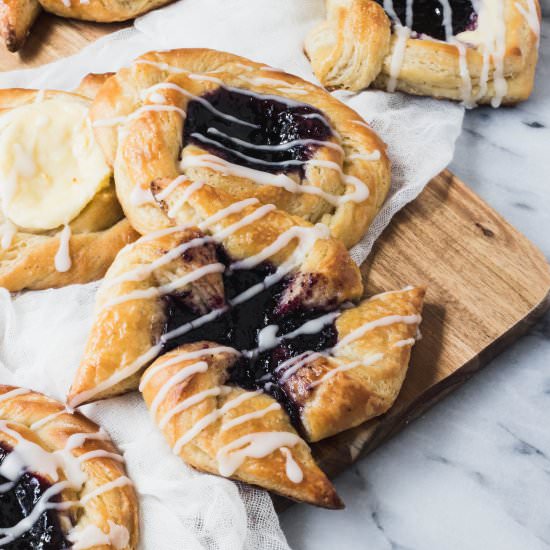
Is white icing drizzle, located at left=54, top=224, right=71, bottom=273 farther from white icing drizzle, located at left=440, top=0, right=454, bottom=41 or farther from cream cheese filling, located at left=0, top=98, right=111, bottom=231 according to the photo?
white icing drizzle, located at left=440, top=0, right=454, bottom=41

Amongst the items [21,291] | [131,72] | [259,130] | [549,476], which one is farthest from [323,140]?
[549,476]

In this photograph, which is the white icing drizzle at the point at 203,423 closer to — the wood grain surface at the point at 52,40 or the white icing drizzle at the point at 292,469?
the white icing drizzle at the point at 292,469

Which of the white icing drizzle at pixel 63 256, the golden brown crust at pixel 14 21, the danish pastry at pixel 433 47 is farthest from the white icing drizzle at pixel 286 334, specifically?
the golden brown crust at pixel 14 21

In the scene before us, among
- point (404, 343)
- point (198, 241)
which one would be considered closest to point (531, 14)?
point (404, 343)

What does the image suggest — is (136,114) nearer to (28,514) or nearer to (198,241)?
(198,241)

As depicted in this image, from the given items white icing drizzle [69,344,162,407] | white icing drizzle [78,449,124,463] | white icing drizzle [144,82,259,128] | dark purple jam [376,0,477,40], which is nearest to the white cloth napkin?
white icing drizzle [78,449,124,463]
